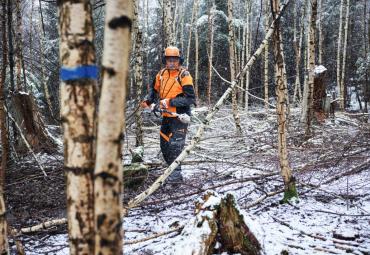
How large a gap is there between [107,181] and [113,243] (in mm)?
271

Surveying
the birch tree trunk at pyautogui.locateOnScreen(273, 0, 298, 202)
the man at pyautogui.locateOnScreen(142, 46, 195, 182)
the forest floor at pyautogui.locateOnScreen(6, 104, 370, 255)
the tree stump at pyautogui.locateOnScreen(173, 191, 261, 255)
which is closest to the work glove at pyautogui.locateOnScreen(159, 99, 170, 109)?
the man at pyautogui.locateOnScreen(142, 46, 195, 182)

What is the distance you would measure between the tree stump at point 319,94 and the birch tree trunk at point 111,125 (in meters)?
9.59

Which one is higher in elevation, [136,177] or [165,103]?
[165,103]

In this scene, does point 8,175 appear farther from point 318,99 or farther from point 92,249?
point 318,99

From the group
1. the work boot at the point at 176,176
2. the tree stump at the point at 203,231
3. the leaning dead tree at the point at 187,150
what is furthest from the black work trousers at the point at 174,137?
the tree stump at the point at 203,231

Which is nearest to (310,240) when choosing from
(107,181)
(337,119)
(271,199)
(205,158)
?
(271,199)

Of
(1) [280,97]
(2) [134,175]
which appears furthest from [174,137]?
(1) [280,97]

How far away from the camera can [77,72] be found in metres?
1.87

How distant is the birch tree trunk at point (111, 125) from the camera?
1597 mm

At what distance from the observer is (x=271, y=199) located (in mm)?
4918

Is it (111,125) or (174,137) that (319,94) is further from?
(111,125)

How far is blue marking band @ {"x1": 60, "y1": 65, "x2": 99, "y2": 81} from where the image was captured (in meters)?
1.87

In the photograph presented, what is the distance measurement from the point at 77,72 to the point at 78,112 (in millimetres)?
191

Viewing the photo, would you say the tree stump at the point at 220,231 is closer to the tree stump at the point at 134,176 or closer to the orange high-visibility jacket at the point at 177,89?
the tree stump at the point at 134,176
